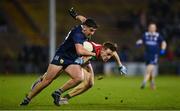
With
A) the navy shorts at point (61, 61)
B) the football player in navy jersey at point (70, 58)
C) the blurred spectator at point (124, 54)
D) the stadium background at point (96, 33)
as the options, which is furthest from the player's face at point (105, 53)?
the blurred spectator at point (124, 54)

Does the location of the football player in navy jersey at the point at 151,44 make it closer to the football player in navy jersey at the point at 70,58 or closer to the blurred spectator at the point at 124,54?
the football player in navy jersey at the point at 70,58

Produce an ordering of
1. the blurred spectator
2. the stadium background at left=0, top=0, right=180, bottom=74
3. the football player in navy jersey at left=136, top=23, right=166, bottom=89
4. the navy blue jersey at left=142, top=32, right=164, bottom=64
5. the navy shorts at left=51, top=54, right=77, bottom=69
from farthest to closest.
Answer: the stadium background at left=0, top=0, right=180, bottom=74
the blurred spectator
the navy blue jersey at left=142, top=32, right=164, bottom=64
the football player in navy jersey at left=136, top=23, right=166, bottom=89
the navy shorts at left=51, top=54, right=77, bottom=69

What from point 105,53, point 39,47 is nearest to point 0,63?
point 39,47

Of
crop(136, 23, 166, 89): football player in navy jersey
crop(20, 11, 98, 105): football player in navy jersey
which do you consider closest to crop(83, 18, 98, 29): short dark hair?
crop(20, 11, 98, 105): football player in navy jersey

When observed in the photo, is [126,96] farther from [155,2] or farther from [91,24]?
[155,2]

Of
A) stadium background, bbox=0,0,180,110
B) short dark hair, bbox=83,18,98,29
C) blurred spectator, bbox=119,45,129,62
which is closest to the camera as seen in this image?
short dark hair, bbox=83,18,98,29

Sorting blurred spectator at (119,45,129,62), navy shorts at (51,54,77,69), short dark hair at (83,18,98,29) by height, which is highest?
short dark hair at (83,18,98,29)

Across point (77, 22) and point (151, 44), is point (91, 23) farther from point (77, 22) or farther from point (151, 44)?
point (77, 22)

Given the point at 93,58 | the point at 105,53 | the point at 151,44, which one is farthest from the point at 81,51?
the point at 151,44

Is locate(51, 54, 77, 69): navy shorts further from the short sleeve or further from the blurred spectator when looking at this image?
the blurred spectator

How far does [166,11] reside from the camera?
1555 inches

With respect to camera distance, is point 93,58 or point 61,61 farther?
point 93,58

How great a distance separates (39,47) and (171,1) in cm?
806

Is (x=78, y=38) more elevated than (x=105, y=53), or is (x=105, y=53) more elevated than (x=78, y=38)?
(x=78, y=38)
